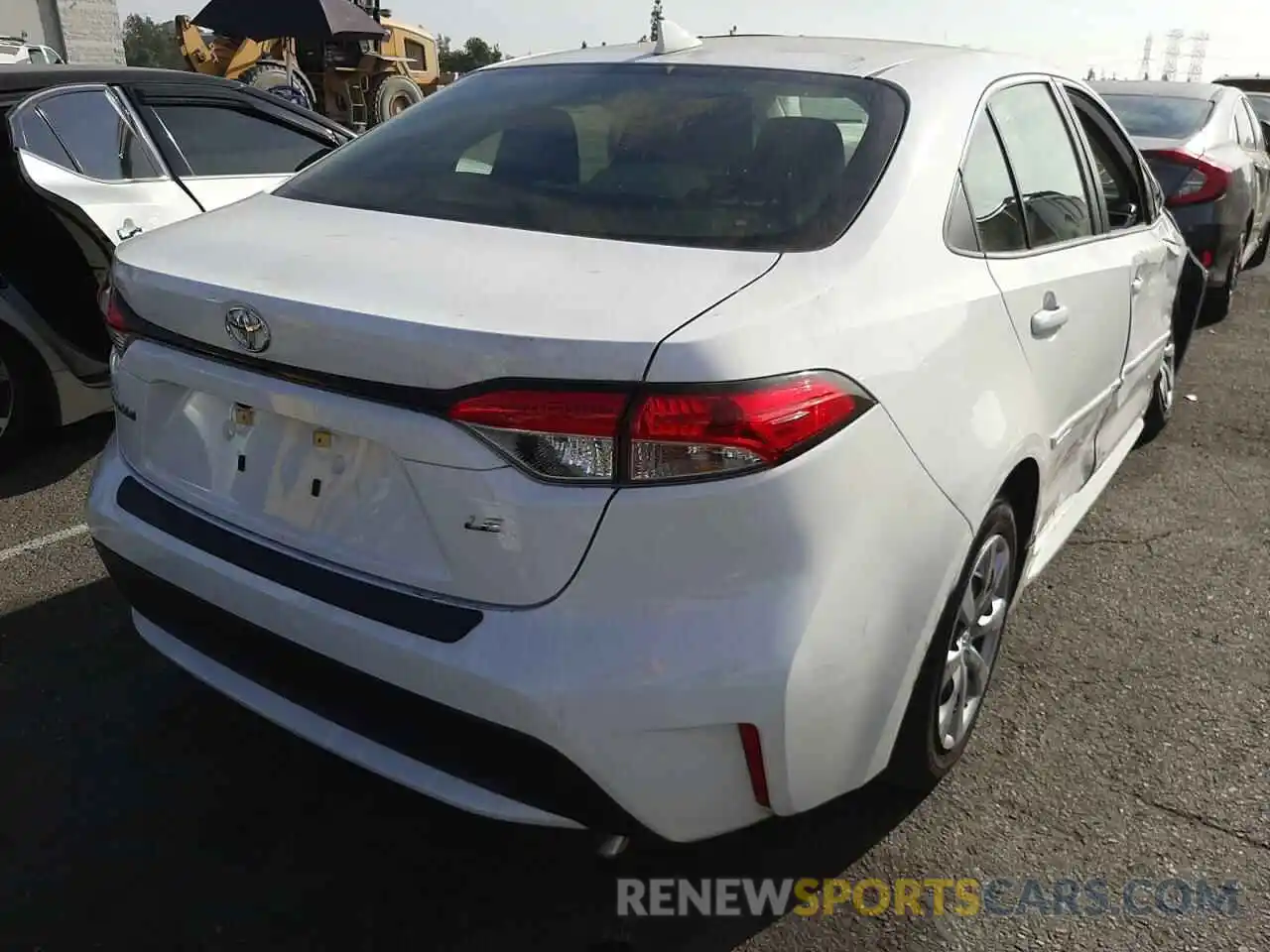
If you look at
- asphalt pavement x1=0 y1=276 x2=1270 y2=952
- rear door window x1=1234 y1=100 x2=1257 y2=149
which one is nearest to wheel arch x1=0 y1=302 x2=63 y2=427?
asphalt pavement x1=0 y1=276 x2=1270 y2=952

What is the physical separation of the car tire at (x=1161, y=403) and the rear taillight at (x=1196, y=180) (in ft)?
6.17

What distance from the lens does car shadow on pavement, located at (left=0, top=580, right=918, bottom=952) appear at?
215 cm

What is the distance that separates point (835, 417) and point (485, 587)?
63 centimetres

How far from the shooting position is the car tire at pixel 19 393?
427 centimetres

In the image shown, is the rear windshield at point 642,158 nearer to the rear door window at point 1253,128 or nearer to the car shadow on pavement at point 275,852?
the car shadow on pavement at point 275,852

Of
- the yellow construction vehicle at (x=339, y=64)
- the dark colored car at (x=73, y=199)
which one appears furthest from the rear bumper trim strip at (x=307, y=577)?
the yellow construction vehicle at (x=339, y=64)

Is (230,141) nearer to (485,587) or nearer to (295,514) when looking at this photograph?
(295,514)

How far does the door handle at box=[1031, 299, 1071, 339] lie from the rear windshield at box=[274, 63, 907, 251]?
1.83 ft

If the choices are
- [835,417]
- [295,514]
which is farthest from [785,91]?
[295,514]

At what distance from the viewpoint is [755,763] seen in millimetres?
1831

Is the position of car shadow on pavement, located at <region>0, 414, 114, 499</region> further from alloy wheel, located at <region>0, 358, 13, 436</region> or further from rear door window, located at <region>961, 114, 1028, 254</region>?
rear door window, located at <region>961, 114, 1028, 254</region>

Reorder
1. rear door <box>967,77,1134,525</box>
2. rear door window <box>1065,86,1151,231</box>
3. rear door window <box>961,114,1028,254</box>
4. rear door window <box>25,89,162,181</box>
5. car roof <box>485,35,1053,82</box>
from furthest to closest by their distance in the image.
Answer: rear door window <box>25,89,162,181</box>, rear door window <box>1065,86,1151,231</box>, car roof <box>485,35,1053,82</box>, rear door <box>967,77,1134,525</box>, rear door window <box>961,114,1028,254</box>

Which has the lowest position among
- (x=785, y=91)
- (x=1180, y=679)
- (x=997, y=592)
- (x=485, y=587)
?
(x=1180, y=679)

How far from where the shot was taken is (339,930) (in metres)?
2.14
